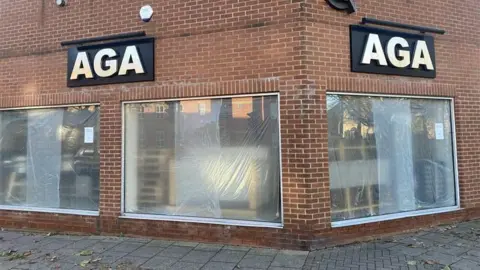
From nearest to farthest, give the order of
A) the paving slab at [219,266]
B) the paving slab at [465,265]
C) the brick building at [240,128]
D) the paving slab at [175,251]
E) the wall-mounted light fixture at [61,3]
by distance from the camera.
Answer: the paving slab at [465,265] < the paving slab at [219,266] < the paving slab at [175,251] < the brick building at [240,128] < the wall-mounted light fixture at [61,3]

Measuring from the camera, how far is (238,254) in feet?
18.4

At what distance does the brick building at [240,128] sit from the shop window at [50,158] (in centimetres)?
3

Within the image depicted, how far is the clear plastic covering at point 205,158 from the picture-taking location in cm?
611

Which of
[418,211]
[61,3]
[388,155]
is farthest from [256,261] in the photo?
[61,3]

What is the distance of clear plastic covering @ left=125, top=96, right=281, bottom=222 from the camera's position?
611 cm

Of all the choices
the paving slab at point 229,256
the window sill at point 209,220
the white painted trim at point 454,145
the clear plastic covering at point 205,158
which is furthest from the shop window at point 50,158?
the white painted trim at point 454,145

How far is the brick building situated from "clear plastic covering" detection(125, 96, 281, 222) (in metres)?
0.02

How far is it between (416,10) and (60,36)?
6220 millimetres

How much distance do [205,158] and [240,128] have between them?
76 cm

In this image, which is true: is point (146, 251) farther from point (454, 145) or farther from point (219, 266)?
point (454, 145)

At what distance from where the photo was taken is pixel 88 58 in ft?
22.9

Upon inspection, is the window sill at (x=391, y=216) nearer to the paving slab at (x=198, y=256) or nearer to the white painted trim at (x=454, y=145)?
the white painted trim at (x=454, y=145)

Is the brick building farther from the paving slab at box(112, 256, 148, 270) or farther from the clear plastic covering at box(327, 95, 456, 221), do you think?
the paving slab at box(112, 256, 148, 270)

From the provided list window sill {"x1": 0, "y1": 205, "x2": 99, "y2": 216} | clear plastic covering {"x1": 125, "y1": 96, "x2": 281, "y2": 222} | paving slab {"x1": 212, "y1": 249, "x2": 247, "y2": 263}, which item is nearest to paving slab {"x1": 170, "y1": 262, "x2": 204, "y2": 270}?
paving slab {"x1": 212, "y1": 249, "x2": 247, "y2": 263}
